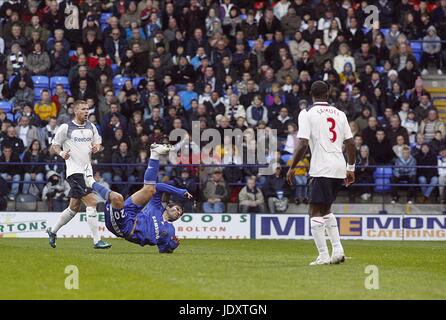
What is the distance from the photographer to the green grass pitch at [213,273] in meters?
11.9

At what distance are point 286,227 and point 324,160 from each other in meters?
10.8

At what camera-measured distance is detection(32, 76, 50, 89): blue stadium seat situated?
29.6 m

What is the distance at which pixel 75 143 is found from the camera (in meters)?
19.1

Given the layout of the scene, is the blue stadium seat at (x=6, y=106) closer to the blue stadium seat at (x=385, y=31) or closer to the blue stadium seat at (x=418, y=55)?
the blue stadium seat at (x=385, y=31)

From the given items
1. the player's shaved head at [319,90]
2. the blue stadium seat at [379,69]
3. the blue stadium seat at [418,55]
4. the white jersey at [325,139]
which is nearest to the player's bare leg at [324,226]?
the white jersey at [325,139]

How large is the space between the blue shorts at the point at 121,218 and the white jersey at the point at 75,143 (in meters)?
1.66

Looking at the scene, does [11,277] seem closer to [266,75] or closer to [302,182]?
[302,182]

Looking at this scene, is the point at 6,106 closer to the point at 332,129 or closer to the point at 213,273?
the point at 332,129

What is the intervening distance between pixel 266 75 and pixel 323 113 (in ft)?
47.7

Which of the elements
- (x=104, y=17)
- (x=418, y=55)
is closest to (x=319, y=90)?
(x=104, y=17)

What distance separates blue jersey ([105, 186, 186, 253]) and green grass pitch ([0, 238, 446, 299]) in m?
0.31

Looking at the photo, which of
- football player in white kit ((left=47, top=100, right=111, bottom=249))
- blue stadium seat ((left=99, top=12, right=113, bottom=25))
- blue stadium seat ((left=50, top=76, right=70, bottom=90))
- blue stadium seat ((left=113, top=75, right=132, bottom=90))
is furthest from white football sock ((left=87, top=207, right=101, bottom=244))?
blue stadium seat ((left=99, top=12, right=113, bottom=25))
